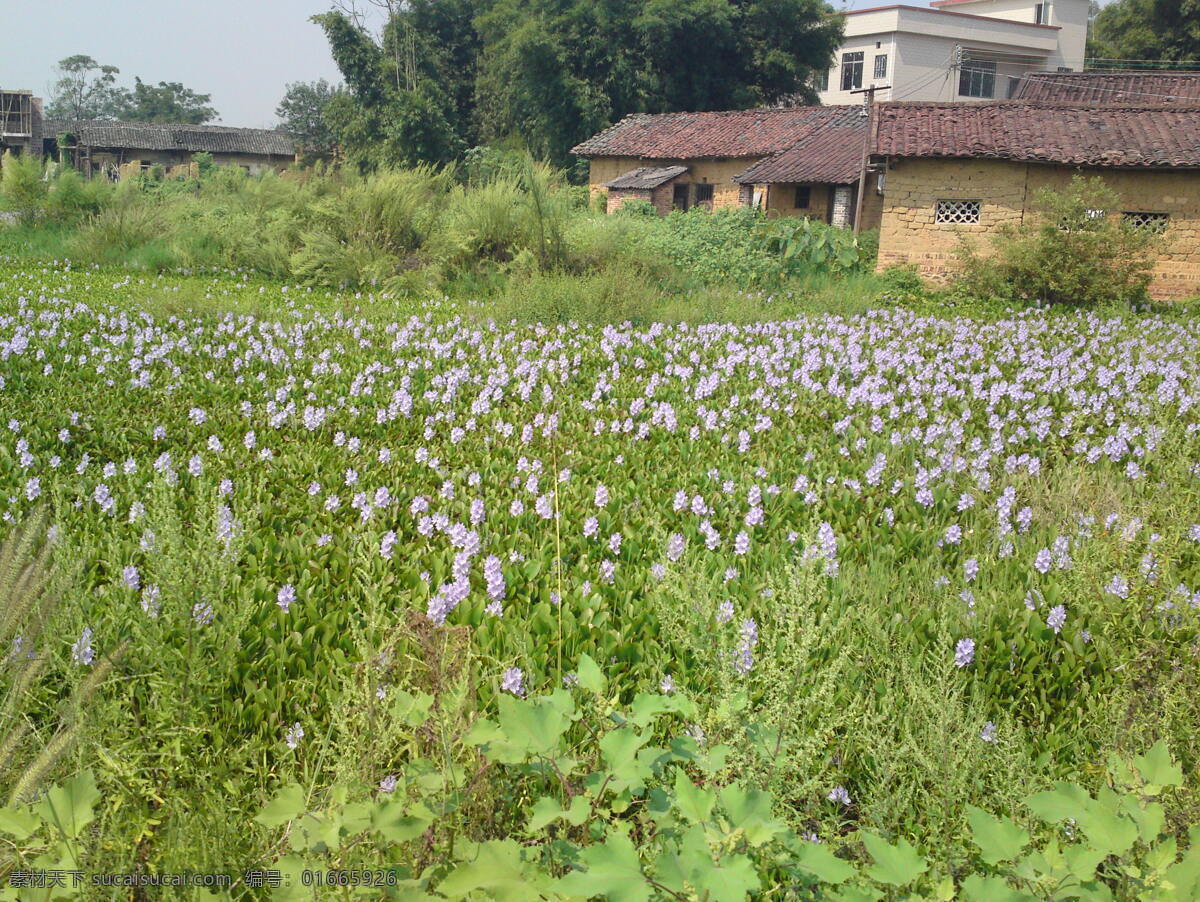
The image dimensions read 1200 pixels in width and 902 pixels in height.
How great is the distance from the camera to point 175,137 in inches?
2264

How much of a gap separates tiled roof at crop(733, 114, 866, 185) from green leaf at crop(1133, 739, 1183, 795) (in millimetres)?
24066

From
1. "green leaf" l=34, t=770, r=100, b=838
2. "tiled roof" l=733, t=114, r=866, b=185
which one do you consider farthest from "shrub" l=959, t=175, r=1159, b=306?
"green leaf" l=34, t=770, r=100, b=838

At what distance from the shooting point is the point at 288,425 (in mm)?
5918

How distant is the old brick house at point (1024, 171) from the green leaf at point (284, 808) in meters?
16.0

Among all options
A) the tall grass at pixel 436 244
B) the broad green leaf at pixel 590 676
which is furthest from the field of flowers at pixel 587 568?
the tall grass at pixel 436 244

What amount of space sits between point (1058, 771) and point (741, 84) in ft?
123

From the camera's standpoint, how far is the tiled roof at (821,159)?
2495 centimetres

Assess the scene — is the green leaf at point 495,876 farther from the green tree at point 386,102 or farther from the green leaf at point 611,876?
the green tree at point 386,102

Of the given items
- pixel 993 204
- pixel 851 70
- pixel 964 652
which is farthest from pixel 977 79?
pixel 964 652

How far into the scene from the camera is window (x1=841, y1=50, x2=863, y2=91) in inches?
1807

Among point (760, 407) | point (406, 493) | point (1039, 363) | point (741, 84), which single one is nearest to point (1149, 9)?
point (741, 84)

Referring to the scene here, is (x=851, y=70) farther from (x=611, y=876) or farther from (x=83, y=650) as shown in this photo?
(x=611, y=876)

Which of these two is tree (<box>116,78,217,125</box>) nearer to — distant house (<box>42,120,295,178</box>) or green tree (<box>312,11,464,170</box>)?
distant house (<box>42,120,295,178</box>)

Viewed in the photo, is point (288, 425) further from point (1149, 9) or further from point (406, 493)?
point (1149, 9)
